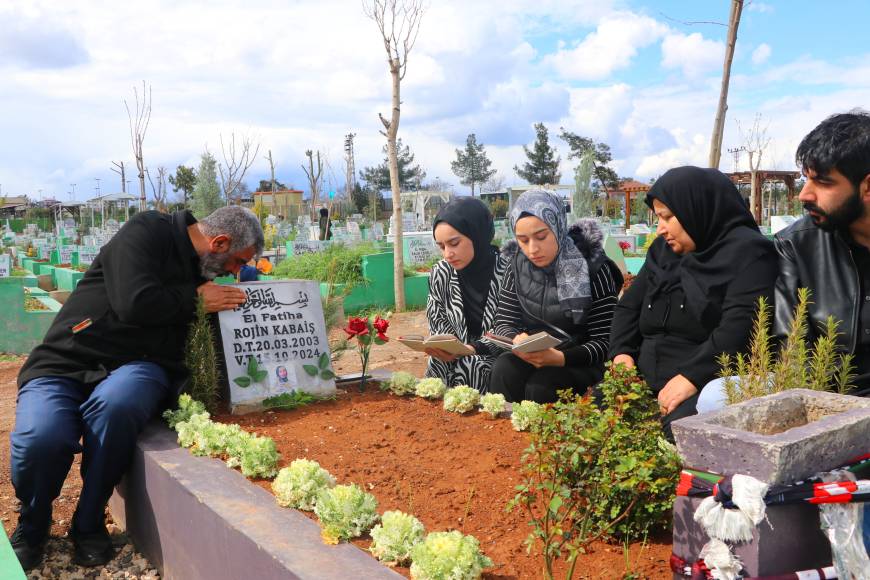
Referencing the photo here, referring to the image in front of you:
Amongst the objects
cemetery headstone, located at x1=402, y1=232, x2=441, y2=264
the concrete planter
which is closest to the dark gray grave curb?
the concrete planter

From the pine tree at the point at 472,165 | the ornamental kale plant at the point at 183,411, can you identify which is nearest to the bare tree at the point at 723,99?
the ornamental kale plant at the point at 183,411

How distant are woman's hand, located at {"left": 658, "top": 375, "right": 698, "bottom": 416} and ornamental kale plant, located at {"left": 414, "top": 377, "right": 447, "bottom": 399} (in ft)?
4.28

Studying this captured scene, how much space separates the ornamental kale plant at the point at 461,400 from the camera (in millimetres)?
3438

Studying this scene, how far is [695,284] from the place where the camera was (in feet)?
9.37

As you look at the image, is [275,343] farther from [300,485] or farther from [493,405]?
[300,485]

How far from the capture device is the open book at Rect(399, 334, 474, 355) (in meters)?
3.60

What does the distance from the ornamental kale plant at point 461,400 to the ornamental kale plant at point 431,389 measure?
0.89 ft

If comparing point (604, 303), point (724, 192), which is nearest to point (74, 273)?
point (604, 303)

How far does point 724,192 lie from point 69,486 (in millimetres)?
3486

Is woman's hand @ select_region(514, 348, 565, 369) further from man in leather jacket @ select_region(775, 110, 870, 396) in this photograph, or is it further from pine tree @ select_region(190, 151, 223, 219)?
pine tree @ select_region(190, 151, 223, 219)

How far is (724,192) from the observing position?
2.86 m

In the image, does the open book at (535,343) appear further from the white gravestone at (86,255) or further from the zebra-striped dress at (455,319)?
the white gravestone at (86,255)

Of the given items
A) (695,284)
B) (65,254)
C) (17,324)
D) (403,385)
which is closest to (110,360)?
(403,385)

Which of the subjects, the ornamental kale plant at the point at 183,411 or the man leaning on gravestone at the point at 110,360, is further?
the ornamental kale plant at the point at 183,411
